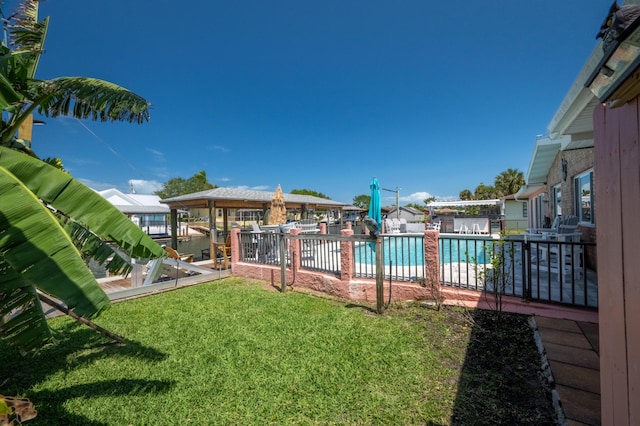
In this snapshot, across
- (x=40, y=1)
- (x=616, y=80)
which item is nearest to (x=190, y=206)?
(x=40, y=1)

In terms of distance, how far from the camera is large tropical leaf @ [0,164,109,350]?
191 centimetres

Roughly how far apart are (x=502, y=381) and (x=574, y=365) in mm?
866

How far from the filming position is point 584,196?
25.6 feet

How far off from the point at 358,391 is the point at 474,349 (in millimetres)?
2023

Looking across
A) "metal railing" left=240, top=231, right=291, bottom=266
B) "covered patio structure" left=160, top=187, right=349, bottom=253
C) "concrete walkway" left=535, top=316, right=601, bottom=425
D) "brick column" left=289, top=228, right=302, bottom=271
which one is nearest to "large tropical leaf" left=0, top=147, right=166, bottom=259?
"concrete walkway" left=535, top=316, right=601, bottom=425

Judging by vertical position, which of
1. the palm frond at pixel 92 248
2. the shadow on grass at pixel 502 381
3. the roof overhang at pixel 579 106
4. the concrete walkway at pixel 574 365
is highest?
the roof overhang at pixel 579 106

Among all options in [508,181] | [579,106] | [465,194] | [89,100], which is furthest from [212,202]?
[465,194]

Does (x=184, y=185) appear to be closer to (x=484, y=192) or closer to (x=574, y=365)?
(x=484, y=192)

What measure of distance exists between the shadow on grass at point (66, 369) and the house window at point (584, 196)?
10.1m

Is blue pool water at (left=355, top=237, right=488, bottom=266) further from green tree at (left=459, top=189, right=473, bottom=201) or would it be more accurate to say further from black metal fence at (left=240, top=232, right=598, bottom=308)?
green tree at (left=459, top=189, right=473, bottom=201)

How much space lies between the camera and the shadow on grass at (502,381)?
2.66 m

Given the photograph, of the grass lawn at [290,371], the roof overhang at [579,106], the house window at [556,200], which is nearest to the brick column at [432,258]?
the grass lawn at [290,371]

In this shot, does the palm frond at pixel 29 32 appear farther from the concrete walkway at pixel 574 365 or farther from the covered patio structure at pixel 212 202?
the covered patio structure at pixel 212 202

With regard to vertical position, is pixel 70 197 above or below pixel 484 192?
below
